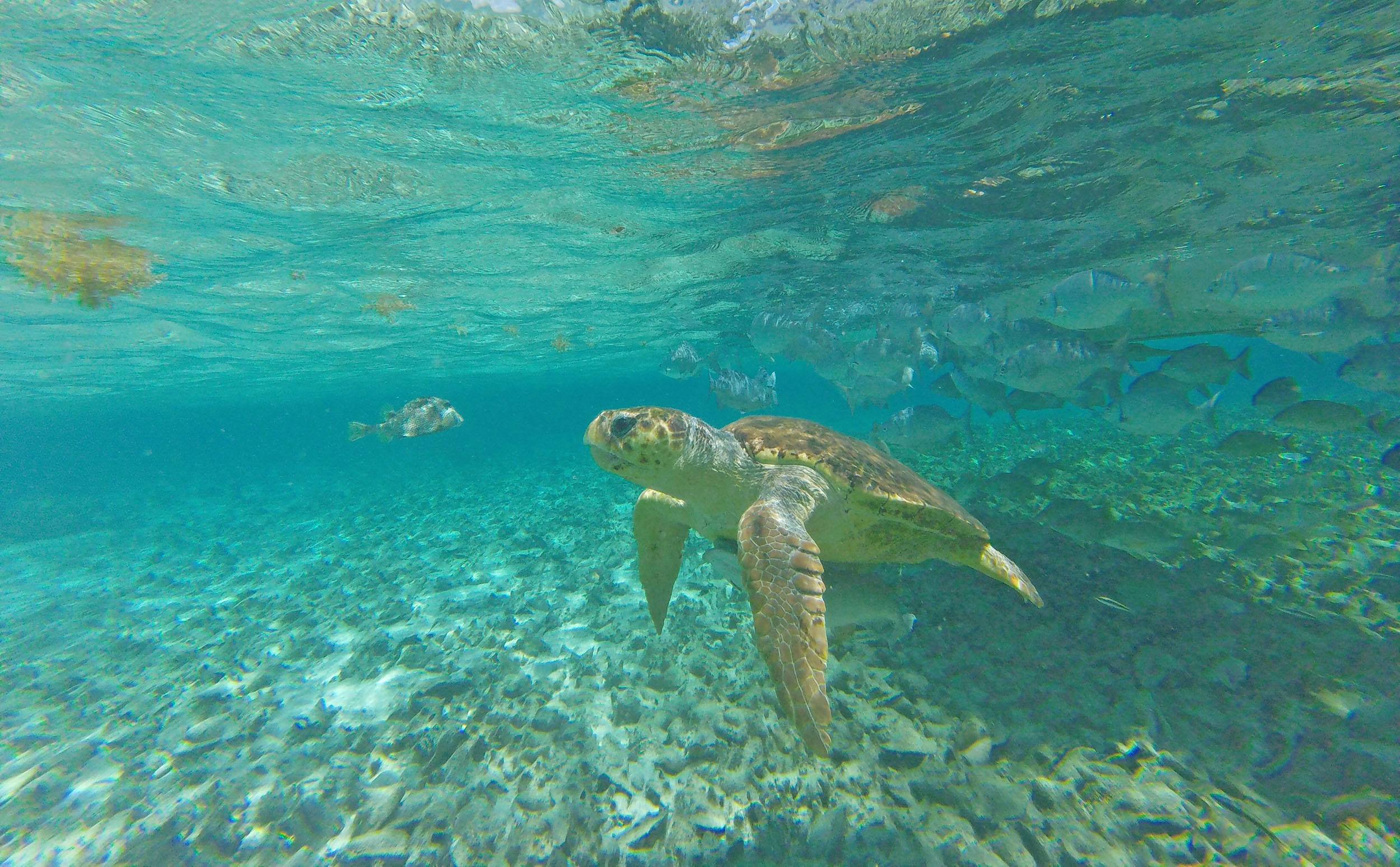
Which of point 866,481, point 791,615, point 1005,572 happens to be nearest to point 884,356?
point 1005,572

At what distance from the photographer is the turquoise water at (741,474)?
3.44 metres

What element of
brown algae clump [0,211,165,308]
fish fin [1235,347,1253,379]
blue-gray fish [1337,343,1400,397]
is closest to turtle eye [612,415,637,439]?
fish fin [1235,347,1253,379]

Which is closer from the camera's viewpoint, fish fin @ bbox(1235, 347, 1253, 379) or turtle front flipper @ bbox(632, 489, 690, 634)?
turtle front flipper @ bbox(632, 489, 690, 634)

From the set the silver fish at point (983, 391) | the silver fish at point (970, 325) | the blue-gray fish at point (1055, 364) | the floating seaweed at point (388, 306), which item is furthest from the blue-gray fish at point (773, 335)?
the floating seaweed at point (388, 306)

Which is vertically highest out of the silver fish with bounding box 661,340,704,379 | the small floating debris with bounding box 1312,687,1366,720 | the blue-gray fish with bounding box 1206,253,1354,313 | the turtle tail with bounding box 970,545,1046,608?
the blue-gray fish with bounding box 1206,253,1354,313

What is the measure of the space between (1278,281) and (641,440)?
1042 cm

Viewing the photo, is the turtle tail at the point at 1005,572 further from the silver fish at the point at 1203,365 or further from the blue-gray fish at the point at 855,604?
the silver fish at the point at 1203,365

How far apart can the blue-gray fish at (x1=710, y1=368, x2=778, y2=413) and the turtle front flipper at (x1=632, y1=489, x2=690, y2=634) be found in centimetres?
542

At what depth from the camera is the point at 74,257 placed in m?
11.2

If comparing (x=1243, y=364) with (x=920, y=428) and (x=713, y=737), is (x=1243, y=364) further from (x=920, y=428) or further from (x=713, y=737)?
(x=713, y=737)

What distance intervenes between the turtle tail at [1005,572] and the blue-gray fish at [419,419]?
24.9 ft

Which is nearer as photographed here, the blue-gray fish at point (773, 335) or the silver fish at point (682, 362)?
the blue-gray fish at point (773, 335)

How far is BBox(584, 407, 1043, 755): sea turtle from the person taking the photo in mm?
2773

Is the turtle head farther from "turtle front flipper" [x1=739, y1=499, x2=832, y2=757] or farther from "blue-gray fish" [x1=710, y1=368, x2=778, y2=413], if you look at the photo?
"blue-gray fish" [x1=710, y1=368, x2=778, y2=413]
